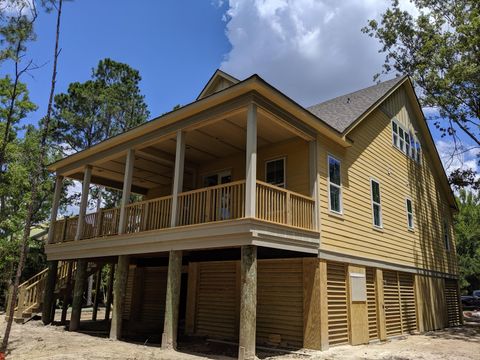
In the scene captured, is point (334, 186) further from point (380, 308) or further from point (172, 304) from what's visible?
point (172, 304)

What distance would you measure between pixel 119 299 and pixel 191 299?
109 inches

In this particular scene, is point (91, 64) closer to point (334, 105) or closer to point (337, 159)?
point (334, 105)

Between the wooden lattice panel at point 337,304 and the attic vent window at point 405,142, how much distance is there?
7750mm

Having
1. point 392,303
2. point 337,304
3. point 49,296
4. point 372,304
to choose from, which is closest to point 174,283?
point 337,304

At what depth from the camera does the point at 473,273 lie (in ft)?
152

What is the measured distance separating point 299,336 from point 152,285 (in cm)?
848

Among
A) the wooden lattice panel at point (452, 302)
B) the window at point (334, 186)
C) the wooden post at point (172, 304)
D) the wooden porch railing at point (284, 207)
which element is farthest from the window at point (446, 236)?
the wooden post at point (172, 304)

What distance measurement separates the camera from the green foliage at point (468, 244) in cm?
4631

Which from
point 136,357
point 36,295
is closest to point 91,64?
point 36,295

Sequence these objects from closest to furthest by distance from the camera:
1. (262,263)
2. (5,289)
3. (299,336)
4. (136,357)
Answer: (136,357) < (299,336) < (262,263) < (5,289)

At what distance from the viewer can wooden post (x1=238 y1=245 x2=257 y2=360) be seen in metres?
8.60

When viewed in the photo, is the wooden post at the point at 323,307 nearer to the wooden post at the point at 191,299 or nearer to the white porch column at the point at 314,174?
the white porch column at the point at 314,174

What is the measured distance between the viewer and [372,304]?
44.1 feet

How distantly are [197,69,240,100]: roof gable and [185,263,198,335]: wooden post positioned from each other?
6.79 m
